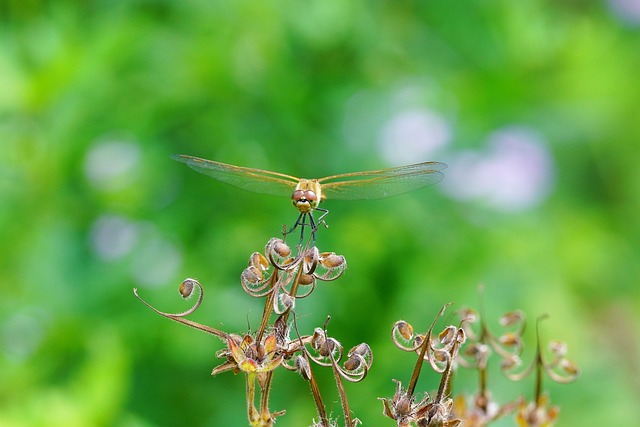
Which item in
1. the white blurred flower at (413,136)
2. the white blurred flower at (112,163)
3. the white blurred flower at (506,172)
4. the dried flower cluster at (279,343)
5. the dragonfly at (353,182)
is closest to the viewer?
the dried flower cluster at (279,343)

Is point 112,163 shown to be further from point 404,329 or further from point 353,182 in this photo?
point 404,329

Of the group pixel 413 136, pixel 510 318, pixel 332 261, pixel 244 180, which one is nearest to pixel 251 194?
pixel 413 136

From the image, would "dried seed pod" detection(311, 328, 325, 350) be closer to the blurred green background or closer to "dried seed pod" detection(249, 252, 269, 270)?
"dried seed pod" detection(249, 252, 269, 270)

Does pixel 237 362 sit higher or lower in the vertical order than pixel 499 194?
lower

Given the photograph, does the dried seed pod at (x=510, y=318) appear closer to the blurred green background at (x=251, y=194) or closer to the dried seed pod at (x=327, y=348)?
the dried seed pod at (x=327, y=348)

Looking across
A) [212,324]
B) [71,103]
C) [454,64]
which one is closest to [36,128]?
[71,103]

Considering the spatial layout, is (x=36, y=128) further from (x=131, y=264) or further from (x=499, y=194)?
(x=499, y=194)

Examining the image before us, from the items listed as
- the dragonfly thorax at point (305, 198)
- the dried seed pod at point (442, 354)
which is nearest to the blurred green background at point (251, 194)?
the dragonfly thorax at point (305, 198)
